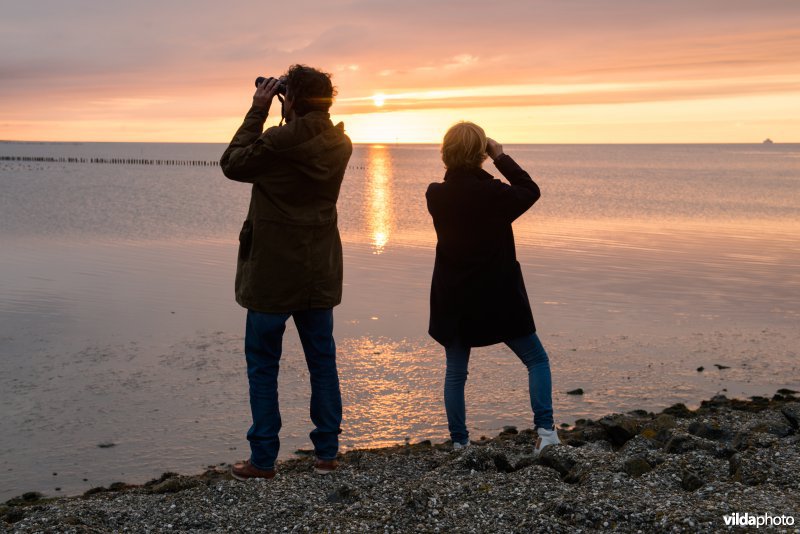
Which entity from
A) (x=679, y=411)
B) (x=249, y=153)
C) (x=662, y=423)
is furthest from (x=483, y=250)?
(x=679, y=411)

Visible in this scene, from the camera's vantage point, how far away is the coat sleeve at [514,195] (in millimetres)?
5523

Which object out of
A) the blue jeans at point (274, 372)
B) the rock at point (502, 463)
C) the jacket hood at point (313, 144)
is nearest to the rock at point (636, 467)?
the rock at point (502, 463)

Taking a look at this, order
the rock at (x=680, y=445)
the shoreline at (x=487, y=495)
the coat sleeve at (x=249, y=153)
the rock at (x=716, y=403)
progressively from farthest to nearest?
the rock at (x=716, y=403), the rock at (x=680, y=445), the coat sleeve at (x=249, y=153), the shoreline at (x=487, y=495)

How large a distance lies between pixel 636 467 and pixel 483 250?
1780 mm

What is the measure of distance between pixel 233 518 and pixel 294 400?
409cm

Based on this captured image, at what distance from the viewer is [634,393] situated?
9.30 meters

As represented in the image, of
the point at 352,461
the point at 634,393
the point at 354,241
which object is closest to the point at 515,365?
the point at 634,393

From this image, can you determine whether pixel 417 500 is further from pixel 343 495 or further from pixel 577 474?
pixel 577 474

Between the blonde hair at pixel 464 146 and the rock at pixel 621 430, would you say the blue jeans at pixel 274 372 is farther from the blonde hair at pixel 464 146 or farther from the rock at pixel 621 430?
the rock at pixel 621 430

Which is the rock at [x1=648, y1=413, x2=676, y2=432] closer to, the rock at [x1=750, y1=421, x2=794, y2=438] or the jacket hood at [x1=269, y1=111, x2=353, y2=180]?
the rock at [x1=750, y1=421, x2=794, y2=438]

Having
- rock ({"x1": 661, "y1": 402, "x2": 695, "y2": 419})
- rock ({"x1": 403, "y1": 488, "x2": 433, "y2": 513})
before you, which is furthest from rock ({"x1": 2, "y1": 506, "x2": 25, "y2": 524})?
rock ({"x1": 661, "y1": 402, "x2": 695, "y2": 419})

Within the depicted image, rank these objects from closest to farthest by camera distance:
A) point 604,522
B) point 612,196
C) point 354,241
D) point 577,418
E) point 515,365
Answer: point 604,522 → point 577,418 → point 515,365 → point 354,241 → point 612,196

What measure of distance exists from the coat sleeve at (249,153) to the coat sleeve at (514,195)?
1554 mm

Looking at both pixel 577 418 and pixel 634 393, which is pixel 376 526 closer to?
pixel 577 418
